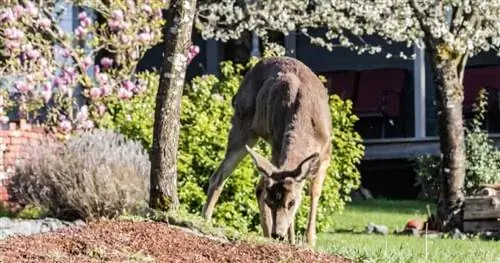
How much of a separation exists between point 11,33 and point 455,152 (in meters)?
6.32

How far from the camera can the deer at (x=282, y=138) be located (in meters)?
10.3

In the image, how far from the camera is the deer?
33.8ft

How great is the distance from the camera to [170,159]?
8.65m

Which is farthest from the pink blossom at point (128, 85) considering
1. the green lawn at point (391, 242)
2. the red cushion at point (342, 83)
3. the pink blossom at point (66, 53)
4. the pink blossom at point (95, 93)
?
the red cushion at point (342, 83)

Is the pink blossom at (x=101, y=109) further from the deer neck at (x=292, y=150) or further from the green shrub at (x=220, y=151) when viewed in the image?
the deer neck at (x=292, y=150)

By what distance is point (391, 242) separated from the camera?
533 inches

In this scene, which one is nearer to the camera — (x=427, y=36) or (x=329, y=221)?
(x=329, y=221)

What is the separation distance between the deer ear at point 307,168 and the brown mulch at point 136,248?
8.05ft

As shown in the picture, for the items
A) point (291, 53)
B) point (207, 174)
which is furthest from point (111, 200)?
point (291, 53)

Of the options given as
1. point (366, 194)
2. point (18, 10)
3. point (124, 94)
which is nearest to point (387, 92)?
point (366, 194)

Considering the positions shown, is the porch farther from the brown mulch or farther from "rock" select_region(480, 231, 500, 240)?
the brown mulch

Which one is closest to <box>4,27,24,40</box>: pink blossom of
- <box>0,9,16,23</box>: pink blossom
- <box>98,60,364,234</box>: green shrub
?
<box>0,9,16,23</box>: pink blossom

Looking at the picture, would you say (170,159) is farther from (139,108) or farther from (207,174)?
(139,108)

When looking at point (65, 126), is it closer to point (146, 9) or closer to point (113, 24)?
point (113, 24)
